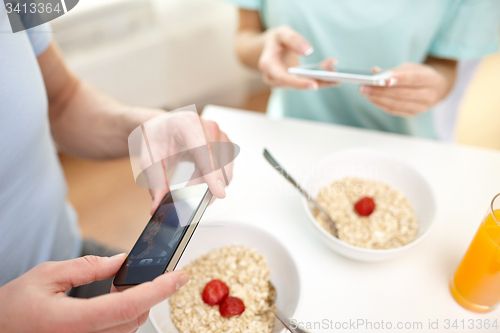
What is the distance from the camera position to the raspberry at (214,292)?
1.41ft

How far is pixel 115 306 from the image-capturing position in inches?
10.9

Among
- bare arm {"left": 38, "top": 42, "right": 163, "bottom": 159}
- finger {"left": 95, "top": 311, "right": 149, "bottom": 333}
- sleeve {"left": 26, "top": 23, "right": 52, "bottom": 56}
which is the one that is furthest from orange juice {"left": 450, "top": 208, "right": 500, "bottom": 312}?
sleeve {"left": 26, "top": 23, "right": 52, "bottom": 56}

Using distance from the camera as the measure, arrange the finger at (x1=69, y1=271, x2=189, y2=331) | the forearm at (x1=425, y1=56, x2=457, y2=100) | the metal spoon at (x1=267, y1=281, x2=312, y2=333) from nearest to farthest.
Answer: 1. the finger at (x1=69, y1=271, x2=189, y2=331)
2. the metal spoon at (x1=267, y1=281, x2=312, y2=333)
3. the forearm at (x1=425, y1=56, x2=457, y2=100)

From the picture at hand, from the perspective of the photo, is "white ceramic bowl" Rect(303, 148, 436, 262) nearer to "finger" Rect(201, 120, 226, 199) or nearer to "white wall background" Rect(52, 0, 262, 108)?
"finger" Rect(201, 120, 226, 199)

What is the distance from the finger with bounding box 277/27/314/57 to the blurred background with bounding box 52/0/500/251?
61cm

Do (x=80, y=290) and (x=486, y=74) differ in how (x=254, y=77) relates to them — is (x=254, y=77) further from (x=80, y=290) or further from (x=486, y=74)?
(x=80, y=290)

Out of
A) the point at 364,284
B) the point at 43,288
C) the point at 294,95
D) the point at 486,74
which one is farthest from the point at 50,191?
the point at 486,74

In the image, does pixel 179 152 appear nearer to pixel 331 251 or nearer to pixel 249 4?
pixel 331 251

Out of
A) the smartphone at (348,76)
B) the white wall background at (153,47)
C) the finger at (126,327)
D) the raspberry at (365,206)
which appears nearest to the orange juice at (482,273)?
the raspberry at (365,206)

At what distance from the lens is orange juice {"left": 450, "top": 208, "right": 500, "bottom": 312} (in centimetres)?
39

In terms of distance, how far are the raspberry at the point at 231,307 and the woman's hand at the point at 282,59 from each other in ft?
1.24

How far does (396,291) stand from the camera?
1.55ft

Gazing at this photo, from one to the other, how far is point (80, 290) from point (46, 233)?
4.1 inches

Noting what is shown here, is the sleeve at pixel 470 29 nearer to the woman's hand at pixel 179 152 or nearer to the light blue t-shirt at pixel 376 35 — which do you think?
the light blue t-shirt at pixel 376 35
